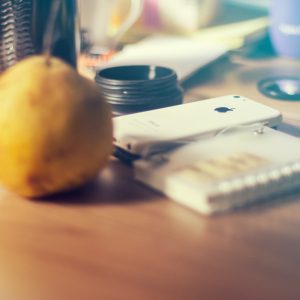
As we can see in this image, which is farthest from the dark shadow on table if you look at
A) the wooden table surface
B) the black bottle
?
the black bottle

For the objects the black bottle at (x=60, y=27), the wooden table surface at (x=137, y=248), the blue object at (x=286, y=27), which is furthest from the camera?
the blue object at (x=286, y=27)

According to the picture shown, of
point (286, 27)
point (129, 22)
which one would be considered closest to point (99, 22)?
point (129, 22)

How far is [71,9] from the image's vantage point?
2.64ft

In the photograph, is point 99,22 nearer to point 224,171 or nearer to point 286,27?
point 286,27

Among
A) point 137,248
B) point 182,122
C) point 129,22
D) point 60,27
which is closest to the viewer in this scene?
point 137,248

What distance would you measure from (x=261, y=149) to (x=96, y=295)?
0.24 m

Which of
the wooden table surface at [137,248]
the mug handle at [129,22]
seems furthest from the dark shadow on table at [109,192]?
the mug handle at [129,22]

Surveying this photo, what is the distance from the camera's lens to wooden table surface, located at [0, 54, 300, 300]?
0.42 m

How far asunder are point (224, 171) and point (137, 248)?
4.2 inches

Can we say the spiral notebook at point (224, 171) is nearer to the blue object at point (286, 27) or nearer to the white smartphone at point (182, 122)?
the white smartphone at point (182, 122)

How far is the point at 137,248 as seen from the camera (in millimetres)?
475

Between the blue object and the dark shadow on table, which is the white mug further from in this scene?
the dark shadow on table

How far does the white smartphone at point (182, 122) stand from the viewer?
1.98 ft

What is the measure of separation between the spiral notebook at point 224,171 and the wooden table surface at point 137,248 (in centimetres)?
1
